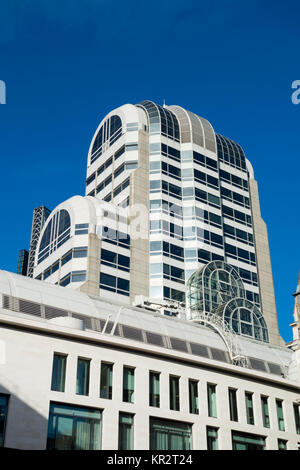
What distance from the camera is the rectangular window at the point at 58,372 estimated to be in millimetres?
38250

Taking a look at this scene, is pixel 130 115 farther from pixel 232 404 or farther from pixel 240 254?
pixel 232 404

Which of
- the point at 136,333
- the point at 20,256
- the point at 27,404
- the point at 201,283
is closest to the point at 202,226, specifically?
the point at 201,283

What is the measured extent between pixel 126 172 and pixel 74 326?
50627mm

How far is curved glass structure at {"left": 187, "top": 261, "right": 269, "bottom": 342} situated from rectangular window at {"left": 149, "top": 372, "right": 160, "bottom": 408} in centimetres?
2791

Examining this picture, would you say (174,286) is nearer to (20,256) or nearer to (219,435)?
(219,435)

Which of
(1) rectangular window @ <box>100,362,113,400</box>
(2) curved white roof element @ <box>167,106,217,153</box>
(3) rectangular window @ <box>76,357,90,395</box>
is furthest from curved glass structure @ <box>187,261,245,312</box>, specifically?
(3) rectangular window @ <box>76,357,90,395</box>

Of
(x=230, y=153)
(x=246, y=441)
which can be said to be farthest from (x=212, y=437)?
(x=230, y=153)

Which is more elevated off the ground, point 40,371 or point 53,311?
point 53,311

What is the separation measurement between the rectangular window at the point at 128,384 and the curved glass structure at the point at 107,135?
57567mm

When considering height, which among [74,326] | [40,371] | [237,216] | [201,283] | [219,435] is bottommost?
[219,435]

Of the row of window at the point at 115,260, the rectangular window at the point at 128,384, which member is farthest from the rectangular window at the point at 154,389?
the row of window at the point at 115,260

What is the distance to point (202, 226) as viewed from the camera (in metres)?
85.5

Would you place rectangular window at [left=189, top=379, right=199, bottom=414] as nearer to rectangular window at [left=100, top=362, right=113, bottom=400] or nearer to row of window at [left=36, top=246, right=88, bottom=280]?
rectangular window at [left=100, top=362, right=113, bottom=400]

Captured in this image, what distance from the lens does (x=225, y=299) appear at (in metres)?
74.7
